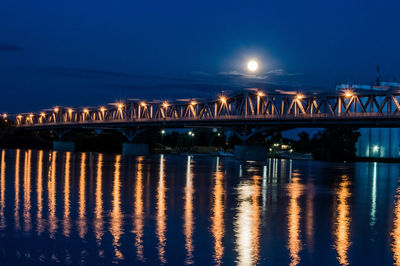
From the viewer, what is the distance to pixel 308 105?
4432 inches

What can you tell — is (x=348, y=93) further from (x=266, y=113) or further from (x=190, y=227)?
(x=190, y=227)

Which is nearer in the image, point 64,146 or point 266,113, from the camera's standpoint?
point 266,113

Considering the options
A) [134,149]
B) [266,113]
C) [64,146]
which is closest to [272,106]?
[266,113]

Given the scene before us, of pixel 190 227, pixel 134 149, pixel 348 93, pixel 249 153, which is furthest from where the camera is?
pixel 134 149

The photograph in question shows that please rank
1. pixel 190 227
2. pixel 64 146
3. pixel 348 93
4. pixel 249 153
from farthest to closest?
pixel 64 146
pixel 249 153
pixel 348 93
pixel 190 227

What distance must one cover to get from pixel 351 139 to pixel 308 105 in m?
54.6

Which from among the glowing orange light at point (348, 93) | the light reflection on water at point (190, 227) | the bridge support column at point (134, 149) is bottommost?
the light reflection on water at point (190, 227)

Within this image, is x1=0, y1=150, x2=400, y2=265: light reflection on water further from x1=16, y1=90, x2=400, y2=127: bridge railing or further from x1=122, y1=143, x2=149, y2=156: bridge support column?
x1=122, y1=143, x2=149, y2=156: bridge support column

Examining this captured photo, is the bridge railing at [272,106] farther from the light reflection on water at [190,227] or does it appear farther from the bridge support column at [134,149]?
the light reflection on water at [190,227]

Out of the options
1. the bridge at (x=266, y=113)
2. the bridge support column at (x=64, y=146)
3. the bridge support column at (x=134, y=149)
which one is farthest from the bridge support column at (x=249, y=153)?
the bridge support column at (x=64, y=146)

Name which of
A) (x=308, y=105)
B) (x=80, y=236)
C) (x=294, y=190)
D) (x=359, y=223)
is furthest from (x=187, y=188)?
(x=308, y=105)

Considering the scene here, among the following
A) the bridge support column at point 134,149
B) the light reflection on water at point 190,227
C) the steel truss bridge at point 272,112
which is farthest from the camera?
the bridge support column at point 134,149

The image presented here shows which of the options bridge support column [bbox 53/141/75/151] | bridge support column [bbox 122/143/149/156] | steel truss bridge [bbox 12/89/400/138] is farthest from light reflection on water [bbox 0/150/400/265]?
bridge support column [bbox 53/141/75/151]

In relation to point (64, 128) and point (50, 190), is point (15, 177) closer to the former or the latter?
point (50, 190)
